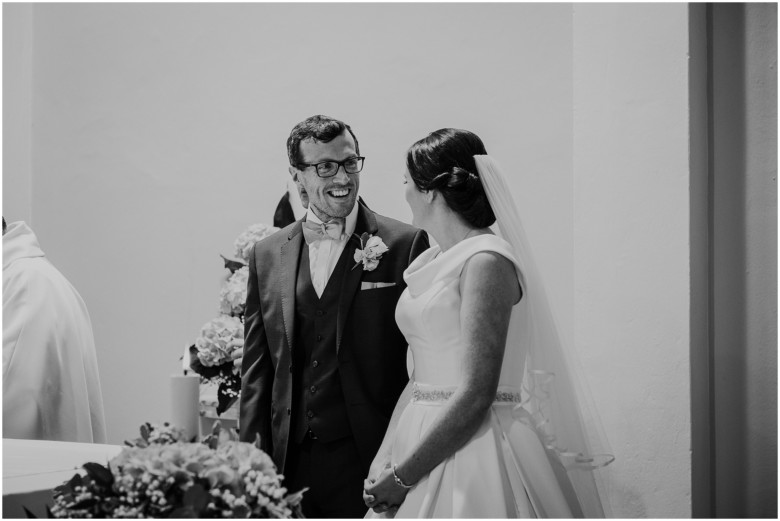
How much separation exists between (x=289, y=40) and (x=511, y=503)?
120 inches

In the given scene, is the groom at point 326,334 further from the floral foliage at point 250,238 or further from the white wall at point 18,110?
the white wall at point 18,110

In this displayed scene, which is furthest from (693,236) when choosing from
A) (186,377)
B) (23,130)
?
(23,130)

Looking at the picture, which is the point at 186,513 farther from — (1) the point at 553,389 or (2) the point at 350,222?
(2) the point at 350,222

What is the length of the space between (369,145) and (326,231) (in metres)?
1.28

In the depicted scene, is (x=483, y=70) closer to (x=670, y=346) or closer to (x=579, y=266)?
(x=579, y=266)

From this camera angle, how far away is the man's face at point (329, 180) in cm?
304

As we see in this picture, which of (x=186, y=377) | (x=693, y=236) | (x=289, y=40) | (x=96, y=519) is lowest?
(x=96, y=519)

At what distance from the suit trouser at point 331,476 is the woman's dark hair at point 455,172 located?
3.11 ft

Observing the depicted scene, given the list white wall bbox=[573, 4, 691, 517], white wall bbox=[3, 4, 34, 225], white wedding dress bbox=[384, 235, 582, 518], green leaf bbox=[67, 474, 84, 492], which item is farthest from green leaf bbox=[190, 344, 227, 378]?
white wall bbox=[3, 4, 34, 225]

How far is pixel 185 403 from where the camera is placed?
2.13 meters

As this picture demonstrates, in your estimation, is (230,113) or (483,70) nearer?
(483,70)

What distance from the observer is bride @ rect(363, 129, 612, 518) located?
238 centimetres

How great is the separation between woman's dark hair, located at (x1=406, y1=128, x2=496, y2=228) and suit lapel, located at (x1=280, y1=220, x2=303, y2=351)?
2.13ft

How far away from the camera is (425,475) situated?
2.45m
